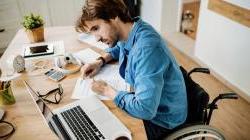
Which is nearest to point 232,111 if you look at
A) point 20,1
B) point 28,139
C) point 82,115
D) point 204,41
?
point 204,41

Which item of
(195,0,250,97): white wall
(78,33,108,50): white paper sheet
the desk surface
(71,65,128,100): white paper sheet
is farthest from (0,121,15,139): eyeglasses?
(195,0,250,97): white wall

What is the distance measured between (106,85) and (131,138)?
0.38 meters

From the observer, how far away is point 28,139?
1.08m

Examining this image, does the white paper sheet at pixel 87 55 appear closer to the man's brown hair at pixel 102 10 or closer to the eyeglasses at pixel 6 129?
the man's brown hair at pixel 102 10

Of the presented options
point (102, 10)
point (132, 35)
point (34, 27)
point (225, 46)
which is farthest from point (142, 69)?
point (225, 46)

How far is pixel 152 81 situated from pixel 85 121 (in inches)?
13.7

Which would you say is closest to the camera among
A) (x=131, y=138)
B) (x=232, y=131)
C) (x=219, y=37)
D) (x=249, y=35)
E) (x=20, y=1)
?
(x=131, y=138)

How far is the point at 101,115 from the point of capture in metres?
1.18

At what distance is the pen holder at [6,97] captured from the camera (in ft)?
4.17

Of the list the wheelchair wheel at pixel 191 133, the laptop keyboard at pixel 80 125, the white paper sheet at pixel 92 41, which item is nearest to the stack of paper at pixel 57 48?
the white paper sheet at pixel 92 41

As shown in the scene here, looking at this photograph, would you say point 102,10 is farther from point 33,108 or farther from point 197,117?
point 197,117

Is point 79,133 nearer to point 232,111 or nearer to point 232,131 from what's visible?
point 232,131

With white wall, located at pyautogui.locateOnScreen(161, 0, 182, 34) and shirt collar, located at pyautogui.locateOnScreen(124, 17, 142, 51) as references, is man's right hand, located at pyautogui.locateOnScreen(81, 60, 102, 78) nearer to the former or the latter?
shirt collar, located at pyautogui.locateOnScreen(124, 17, 142, 51)

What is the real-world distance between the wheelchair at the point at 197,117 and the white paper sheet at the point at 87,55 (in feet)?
2.00
